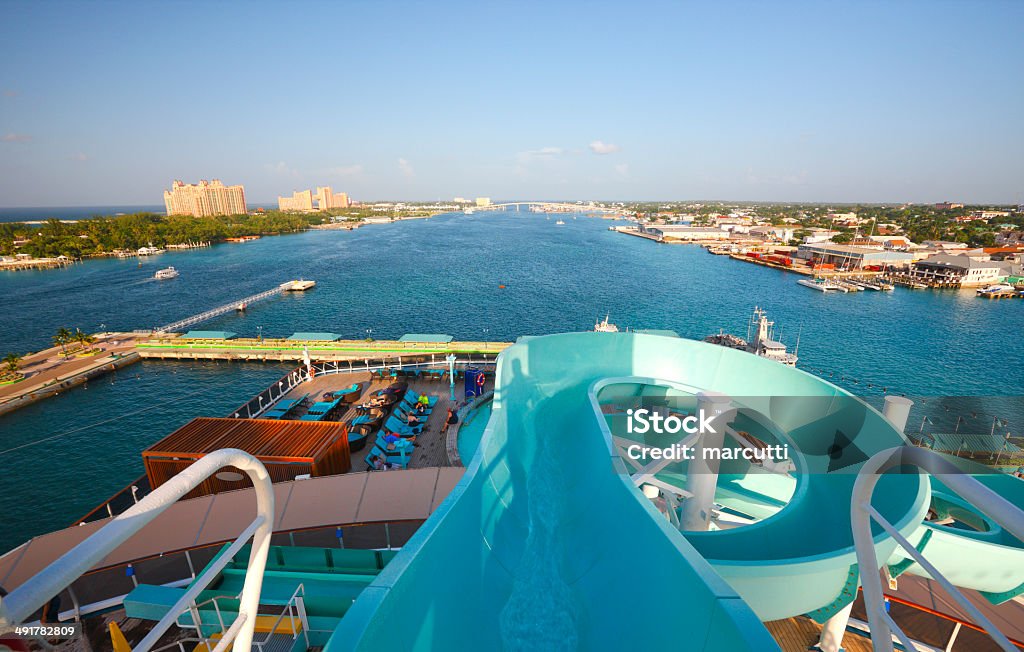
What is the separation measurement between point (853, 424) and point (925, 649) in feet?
12.7

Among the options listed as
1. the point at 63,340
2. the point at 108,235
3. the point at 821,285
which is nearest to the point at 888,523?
the point at 63,340

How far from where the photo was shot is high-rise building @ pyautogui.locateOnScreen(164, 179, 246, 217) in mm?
138375

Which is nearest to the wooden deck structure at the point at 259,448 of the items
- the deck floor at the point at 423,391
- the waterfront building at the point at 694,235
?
the deck floor at the point at 423,391

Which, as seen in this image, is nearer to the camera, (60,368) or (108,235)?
(60,368)

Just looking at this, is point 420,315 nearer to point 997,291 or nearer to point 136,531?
point 136,531

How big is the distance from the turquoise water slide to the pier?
123 feet

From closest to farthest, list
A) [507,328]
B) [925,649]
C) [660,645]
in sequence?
[660,645] → [925,649] → [507,328]

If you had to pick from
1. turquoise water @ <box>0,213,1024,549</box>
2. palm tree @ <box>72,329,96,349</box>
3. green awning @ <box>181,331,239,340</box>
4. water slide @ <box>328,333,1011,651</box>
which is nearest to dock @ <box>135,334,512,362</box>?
green awning @ <box>181,331,239,340</box>

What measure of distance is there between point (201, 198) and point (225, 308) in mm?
127459

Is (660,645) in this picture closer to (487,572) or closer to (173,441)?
(487,572)

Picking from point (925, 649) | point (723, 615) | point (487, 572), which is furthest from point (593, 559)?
point (925, 649)

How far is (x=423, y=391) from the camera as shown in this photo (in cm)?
2095

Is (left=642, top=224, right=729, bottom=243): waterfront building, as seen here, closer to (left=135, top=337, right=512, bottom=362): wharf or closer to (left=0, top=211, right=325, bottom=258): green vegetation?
(left=135, top=337, right=512, bottom=362): wharf

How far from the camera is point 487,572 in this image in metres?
5.00
